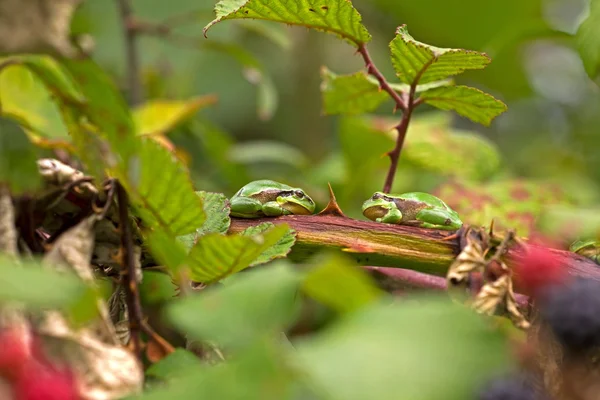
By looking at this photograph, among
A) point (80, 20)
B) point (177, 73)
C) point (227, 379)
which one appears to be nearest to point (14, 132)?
point (80, 20)

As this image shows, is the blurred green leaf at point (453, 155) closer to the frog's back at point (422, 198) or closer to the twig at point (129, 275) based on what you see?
the frog's back at point (422, 198)

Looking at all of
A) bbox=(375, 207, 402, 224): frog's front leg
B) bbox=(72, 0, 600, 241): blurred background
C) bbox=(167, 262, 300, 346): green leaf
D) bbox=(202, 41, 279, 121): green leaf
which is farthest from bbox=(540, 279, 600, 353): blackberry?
bbox=(202, 41, 279, 121): green leaf

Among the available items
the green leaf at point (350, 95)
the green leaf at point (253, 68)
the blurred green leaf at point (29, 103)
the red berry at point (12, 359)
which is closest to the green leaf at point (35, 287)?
the red berry at point (12, 359)

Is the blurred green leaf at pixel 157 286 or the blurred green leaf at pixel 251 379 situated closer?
A: the blurred green leaf at pixel 251 379

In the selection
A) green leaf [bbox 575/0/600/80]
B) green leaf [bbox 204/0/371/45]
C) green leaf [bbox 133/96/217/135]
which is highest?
green leaf [bbox 204/0/371/45]

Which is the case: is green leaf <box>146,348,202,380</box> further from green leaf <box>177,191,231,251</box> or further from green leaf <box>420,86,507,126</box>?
green leaf <box>420,86,507,126</box>

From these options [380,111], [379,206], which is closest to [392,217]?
[379,206]
